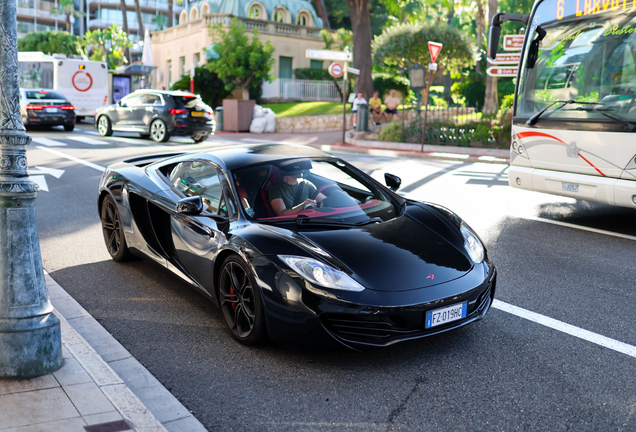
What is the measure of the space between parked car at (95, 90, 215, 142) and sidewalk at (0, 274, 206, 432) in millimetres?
16007

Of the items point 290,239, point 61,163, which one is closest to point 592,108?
point 290,239

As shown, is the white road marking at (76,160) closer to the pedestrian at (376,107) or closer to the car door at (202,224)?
the car door at (202,224)

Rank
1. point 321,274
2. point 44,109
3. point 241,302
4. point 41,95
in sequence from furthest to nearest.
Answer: point 41,95 < point 44,109 < point 241,302 < point 321,274

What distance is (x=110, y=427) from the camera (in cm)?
296

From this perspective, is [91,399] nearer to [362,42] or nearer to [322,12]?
Answer: [362,42]

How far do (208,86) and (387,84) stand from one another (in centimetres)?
995

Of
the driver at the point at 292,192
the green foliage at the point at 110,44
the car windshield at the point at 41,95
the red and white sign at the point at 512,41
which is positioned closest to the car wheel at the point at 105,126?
the car windshield at the point at 41,95

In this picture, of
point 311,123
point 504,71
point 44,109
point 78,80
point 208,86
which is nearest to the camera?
point 504,71

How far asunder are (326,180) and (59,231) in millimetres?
4240

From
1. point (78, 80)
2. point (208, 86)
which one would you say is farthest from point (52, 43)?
point (78, 80)

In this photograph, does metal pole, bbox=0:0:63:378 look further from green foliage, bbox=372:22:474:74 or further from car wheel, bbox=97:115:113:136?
green foliage, bbox=372:22:474:74

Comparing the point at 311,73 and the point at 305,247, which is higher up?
the point at 311,73

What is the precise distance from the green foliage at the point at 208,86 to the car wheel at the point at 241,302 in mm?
30102

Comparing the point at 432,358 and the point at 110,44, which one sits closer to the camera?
the point at 432,358
